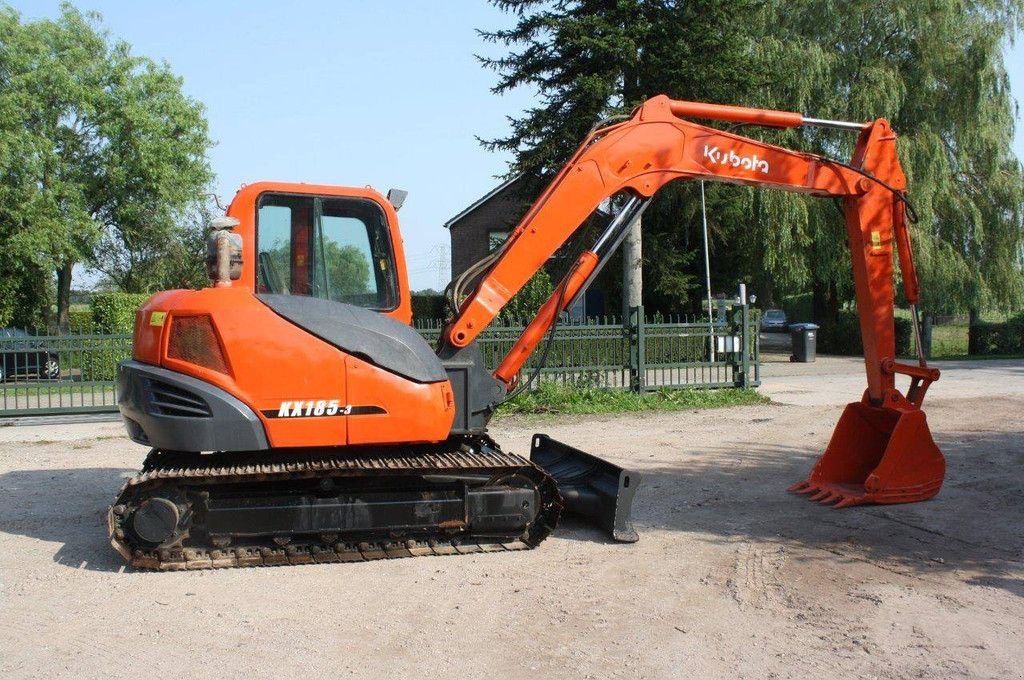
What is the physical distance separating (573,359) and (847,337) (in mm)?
18406

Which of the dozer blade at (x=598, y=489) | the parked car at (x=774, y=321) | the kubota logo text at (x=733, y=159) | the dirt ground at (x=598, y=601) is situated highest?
the kubota logo text at (x=733, y=159)

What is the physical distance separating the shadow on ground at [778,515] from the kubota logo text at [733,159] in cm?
289

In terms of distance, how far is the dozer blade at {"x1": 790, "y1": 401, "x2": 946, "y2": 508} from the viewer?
7.96 m

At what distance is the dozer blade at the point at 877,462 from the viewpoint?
796 centimetres

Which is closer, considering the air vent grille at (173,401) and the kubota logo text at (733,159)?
the air vent grille at (173,401)

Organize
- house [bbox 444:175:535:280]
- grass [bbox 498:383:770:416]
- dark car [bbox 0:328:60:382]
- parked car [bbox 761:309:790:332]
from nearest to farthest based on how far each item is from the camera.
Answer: dark car [bbox 0:328:60:382] → grass [bbox 498:383:770:416] → house [bbox 444:175:535:280] → parked car [bbox 761:309:790:332]

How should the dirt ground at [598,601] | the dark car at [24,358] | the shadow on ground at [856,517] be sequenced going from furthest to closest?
the dark car at [24,358]
the shadow on ground at [856,517]
the dirt ground at [598,601]

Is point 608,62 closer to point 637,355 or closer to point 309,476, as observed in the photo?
point 637,355

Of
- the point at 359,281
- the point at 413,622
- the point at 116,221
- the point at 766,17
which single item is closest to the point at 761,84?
the point at 766,17

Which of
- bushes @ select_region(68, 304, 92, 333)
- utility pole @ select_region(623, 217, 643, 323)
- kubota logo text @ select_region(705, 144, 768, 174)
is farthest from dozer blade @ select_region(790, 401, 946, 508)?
bushes @ select_region(68, 304, 92, 333)

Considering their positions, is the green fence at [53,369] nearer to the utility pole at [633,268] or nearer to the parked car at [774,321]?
the utility pole at [633,268]

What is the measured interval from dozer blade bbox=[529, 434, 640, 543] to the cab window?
2079 mm

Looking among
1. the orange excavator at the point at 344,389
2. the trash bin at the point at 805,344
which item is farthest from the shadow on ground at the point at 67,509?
the trash bin at the point at 805,344

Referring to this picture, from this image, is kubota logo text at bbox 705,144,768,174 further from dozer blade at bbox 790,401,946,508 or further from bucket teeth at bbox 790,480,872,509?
bucket teeth at bbox 790,480,872,509
